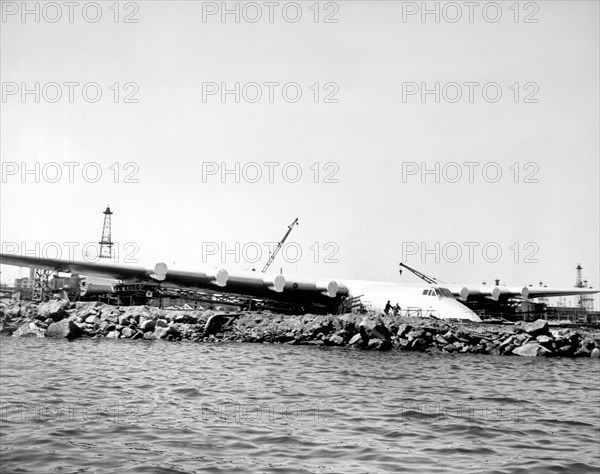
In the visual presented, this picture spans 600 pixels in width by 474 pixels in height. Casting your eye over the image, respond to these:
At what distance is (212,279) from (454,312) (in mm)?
10706

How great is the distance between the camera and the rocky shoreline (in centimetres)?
2080

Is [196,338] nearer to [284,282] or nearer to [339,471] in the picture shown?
[284,282]

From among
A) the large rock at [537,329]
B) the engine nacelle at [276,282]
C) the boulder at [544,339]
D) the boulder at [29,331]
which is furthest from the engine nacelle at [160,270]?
the boulder at [544,339]


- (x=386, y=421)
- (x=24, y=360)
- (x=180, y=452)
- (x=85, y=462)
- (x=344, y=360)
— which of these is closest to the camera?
(x=85, y=462)

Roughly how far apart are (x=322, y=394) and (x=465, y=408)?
223 cm

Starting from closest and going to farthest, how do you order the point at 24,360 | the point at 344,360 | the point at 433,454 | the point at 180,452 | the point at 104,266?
1. the point at 180,452
2. the point at 433,454
3. the point at 24,360
4. the point at 344,360
5. the point at 104,266

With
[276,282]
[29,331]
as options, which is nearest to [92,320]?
[29,331]

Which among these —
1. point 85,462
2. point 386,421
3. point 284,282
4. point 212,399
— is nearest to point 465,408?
point 386,421

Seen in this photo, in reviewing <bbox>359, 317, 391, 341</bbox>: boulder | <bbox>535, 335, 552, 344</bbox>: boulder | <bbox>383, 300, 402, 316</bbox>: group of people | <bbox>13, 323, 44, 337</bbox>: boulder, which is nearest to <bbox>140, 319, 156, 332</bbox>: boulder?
<bbox>13, 323, 44, 337</bbox>: boulder

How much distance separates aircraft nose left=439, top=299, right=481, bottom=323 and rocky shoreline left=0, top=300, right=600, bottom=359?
189cm

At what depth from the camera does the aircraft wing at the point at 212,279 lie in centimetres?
2697

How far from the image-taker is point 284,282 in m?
29.1

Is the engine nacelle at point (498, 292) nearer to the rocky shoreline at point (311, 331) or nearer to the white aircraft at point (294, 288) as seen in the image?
the white aircraft at point (294, 288)

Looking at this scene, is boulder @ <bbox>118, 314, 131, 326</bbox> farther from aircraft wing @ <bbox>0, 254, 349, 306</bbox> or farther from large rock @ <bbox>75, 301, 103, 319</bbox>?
aircraft wing @ <bbox>0, 254, 349, 306</bbox>
